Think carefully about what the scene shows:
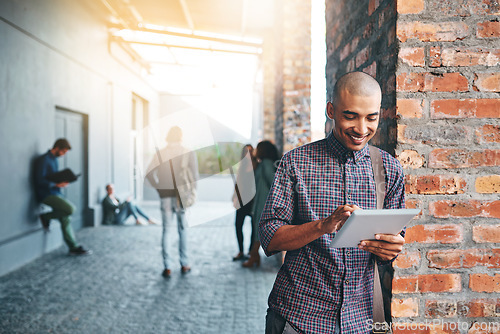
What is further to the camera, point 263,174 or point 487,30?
point 263,174

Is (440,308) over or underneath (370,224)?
underneath

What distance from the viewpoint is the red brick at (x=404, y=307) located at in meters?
1.53

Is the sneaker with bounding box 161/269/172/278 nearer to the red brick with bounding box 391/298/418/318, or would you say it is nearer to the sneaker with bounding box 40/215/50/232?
the sneaker with bounding box 40/215/50/232

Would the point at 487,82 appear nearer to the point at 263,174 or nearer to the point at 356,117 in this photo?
the point at 356,117

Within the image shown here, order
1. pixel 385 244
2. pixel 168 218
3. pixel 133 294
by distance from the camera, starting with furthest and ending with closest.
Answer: pixel 168 218 < pixel 133 294 < pixel 385 244

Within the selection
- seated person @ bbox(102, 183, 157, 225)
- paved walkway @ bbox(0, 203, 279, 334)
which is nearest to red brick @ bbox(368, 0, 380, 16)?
paved walkway @ bbox(0, 203, 279, 334)

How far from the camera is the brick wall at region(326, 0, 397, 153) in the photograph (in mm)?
1573

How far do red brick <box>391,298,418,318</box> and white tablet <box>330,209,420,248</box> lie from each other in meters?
0.48

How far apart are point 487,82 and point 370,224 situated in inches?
34.3

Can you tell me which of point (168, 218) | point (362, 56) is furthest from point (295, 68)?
point (362, 56)

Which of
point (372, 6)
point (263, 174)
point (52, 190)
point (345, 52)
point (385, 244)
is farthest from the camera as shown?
point (52, 190)

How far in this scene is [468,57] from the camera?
59.7 inches

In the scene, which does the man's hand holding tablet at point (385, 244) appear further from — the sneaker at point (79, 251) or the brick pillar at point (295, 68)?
the sneaker at point (79, 251)

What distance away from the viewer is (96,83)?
832 centimetres
